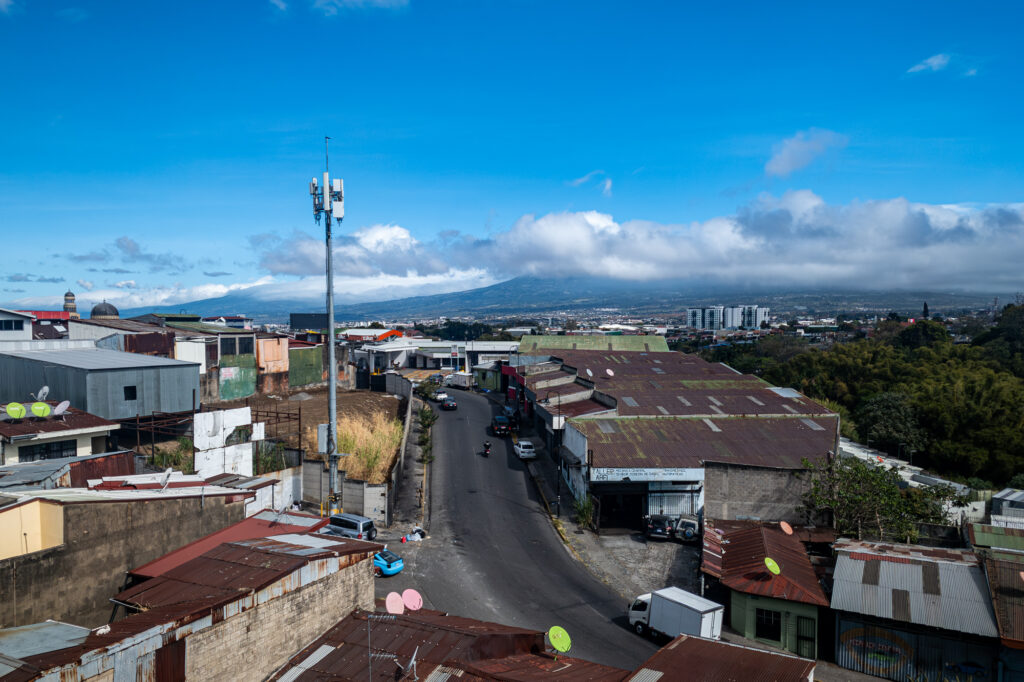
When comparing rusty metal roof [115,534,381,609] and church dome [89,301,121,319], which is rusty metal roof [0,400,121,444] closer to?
rusty metal roof [115,534,381,609]

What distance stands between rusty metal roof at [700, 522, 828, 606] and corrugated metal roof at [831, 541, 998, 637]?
81 centimetres

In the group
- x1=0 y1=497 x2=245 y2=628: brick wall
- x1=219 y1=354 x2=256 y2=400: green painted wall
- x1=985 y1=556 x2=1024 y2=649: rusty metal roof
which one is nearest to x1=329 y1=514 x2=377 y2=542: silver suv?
x1=0 y1=497 x2=245 y2=628: brick wall

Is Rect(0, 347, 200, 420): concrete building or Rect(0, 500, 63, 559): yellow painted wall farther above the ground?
Rect(0, 347, 200, 420): concrete building

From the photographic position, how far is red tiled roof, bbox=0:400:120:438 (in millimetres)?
20141

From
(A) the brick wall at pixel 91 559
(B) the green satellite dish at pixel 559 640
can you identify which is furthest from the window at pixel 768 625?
(A) the brick wall at pixel 91 559

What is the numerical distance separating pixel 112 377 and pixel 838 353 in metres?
58.6

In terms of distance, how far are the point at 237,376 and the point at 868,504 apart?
3389cm

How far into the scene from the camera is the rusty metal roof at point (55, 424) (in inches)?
792

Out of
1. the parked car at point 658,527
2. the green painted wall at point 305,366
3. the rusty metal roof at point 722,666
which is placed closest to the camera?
the rusty metal roof at point 722,666

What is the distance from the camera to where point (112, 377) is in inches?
957

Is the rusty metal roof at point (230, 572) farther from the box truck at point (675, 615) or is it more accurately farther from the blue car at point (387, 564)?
the box truck at point (675, 615)

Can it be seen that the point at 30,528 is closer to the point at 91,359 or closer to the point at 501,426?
the point at 91,359

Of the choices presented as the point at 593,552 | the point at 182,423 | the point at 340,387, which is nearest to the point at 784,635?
the point at 593,552

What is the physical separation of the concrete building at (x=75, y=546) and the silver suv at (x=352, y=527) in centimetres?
679
